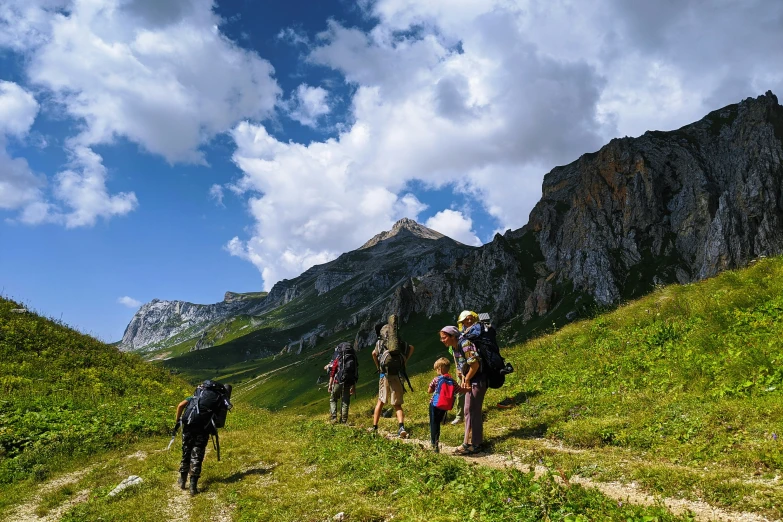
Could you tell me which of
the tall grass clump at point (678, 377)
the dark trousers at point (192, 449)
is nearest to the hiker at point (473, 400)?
the tall grass clump at point (678, 377)

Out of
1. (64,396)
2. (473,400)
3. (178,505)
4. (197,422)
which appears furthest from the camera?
(64,396)

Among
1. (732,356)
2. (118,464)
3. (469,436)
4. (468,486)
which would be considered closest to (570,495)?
(468,486)

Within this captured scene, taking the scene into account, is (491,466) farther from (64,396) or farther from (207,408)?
(64,396)

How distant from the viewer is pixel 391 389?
1577 centimetres

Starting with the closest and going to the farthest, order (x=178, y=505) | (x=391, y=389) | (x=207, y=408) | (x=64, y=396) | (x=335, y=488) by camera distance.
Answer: (x=335, y=488) → (x=178, y=505) → (x=207, y=408) → (x=391, y=389) → (x=64, y=396)

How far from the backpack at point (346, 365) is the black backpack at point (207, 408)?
6.48m

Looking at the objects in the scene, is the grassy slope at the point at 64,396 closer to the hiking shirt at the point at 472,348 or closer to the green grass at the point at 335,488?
the green grass at the point at 335,488

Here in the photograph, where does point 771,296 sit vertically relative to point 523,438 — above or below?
above

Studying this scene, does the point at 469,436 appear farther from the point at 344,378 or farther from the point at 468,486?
the point at 344,378

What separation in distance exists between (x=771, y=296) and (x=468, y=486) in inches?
546

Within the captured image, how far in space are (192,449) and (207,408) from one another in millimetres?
1092

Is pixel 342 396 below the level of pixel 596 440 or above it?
above

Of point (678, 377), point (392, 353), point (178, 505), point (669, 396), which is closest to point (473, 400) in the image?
point (392, 353)

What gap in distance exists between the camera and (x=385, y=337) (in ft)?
54.1
